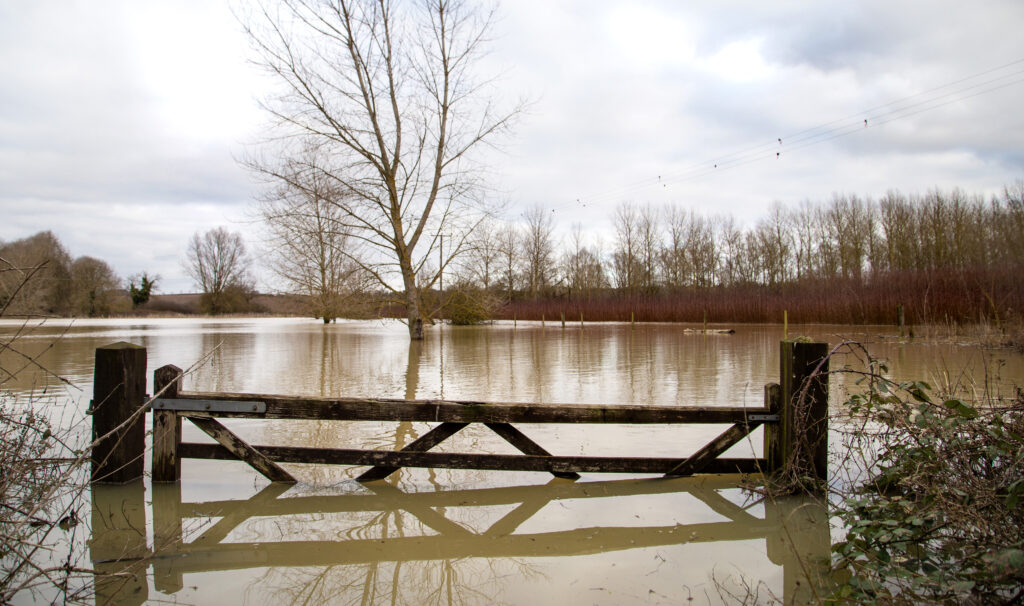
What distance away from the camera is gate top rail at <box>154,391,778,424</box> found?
4410mm

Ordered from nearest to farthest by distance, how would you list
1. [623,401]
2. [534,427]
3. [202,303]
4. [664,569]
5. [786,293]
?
[664,569], [534,427], [623,401], [786,293], [202,303]

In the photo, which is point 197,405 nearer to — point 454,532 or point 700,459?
point 454,532

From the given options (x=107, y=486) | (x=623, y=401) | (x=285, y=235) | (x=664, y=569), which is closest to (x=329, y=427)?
(x=107, y=486)

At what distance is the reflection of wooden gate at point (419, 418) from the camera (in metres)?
4.36

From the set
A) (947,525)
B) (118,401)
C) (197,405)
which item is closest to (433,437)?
(197,405)

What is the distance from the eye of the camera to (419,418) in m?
4.36

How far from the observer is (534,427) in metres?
7.09

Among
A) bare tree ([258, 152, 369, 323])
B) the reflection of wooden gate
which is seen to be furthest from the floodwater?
bare tree ([258, 152, 369, 323])

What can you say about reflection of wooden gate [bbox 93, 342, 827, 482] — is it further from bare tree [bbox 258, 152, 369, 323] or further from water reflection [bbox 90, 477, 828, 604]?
bare tree [bbox 258, 152, 369, 323]

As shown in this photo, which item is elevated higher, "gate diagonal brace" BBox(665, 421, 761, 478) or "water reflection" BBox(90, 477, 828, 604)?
"gate diagonal brace" BBox(665, 421, 761, 478)

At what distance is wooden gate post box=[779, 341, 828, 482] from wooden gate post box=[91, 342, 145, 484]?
490cm

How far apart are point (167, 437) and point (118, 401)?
47cm

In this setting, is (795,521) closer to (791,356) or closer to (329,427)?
(791,356)

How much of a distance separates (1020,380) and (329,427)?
1165cm
